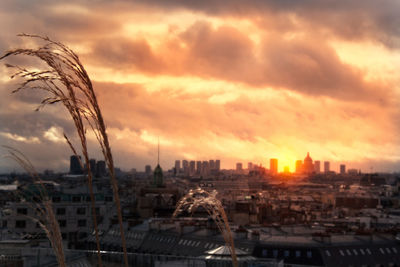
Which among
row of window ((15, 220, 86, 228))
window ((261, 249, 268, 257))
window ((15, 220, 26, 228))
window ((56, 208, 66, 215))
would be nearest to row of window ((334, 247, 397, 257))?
window ((261, 249, 268, 257))

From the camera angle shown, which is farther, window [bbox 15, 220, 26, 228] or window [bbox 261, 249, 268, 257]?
window [bbox 15, 220, 26, 228]

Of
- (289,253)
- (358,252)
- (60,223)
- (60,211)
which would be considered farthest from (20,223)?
(358,252)

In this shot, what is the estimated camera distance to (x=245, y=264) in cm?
2333

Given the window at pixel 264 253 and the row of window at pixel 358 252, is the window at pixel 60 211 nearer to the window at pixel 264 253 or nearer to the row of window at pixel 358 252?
the window at pixel 264 253

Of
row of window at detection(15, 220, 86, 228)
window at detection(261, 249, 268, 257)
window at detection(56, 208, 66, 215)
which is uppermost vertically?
window at detection(56, 208, 66, 215)

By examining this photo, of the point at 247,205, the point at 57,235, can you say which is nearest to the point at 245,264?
the point at 57,235

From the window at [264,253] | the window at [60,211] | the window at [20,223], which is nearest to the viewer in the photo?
the window at [264,253]

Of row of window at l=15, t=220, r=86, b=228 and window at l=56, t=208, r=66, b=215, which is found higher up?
window at l=56, t=208, r=66, b=215

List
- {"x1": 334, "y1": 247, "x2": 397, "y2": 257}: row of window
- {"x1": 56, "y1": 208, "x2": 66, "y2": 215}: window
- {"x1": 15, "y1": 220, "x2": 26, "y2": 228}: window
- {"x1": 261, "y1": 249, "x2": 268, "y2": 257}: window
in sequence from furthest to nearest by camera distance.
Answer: {"x1": 56, "y1": 208, "x2": 66, "y2": 215}: window → {"x1": 15, "y1": 220, "x2": 26, "y2": 228}: window → {"x1": 261, "y1": 249, "x2": 268, "y2": 257}: window → {"x1": 334, "y1": 247, "x2": 397, "y2": 257}: row of window

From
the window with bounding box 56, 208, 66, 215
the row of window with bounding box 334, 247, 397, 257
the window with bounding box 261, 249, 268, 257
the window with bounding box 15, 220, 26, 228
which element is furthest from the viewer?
the window with bounding box 56, 208, 66, 215

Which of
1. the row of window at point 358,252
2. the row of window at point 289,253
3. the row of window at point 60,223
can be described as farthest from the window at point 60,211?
the row of window at point 358,252

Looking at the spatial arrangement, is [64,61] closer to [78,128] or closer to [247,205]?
[78,128]

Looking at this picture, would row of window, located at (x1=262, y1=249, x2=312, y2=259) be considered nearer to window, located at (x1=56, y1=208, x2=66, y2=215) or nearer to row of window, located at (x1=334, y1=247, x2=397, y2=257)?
row of window, located at (x1=334, y1=247, x2=397, y2=257)

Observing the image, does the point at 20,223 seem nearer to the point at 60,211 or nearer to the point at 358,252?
the point at 60,211
